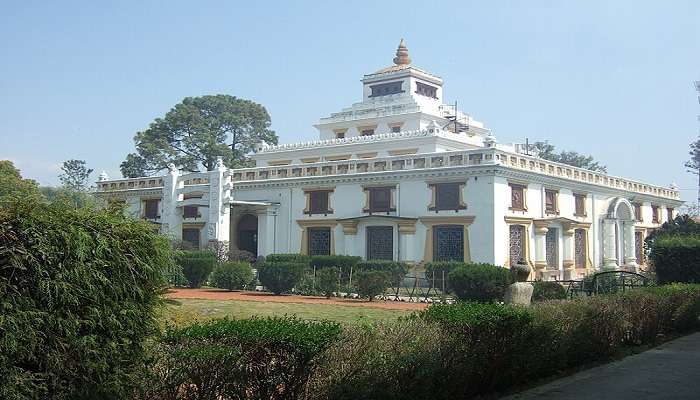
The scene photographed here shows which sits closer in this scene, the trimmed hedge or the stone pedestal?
the trimmed hedge

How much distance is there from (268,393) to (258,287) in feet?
79.5

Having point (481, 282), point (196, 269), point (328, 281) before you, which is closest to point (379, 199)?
point (328, 281)

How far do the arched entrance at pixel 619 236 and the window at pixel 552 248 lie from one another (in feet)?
15.9

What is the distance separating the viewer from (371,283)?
2414 cm

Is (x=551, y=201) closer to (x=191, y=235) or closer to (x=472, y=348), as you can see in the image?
(x=191, y=235)

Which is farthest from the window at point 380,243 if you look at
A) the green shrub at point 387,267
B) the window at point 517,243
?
the window at point 517,243

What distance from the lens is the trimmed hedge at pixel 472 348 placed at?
255 inches

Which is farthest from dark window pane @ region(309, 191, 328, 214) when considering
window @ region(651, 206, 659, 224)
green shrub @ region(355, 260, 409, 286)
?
window @ region(651, 206, 659, 224)

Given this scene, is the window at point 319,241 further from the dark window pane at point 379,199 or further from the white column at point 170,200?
the white column at point 170,200

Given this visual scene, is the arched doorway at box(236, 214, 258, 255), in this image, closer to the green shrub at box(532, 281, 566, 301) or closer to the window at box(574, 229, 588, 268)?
the window at box(574, 229, 588, 268)

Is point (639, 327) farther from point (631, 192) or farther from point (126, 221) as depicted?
point (631, 192)

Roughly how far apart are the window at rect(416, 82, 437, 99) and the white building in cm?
17

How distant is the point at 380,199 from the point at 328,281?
928cm

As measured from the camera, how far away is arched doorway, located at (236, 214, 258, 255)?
3894 cm
